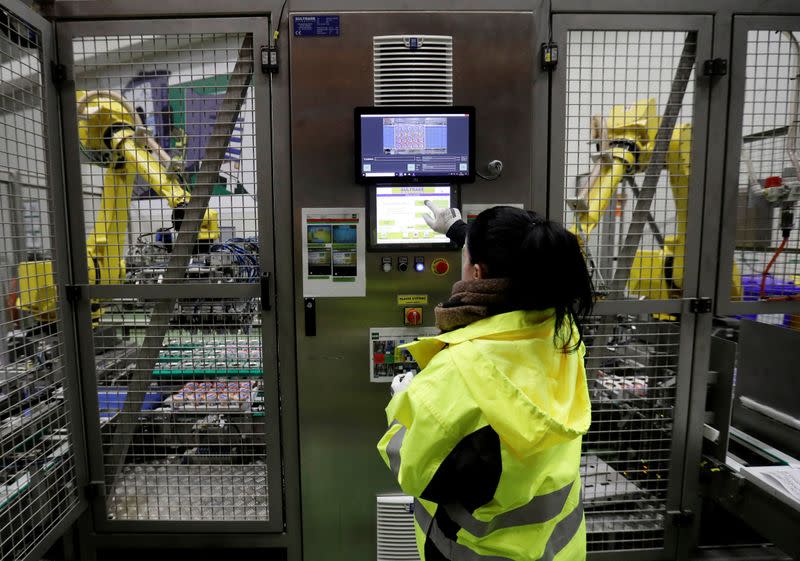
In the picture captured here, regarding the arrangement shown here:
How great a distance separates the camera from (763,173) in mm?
2238

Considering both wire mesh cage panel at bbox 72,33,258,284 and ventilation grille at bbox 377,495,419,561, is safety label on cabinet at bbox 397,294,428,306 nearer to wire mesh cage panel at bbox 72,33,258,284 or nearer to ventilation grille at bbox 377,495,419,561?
wire mesh cage panel at bbox 72,33,258,284

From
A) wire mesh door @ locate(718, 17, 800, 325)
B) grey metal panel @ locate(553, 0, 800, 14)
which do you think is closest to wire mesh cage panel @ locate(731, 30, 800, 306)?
wire mesh door @ locate(718, 17, 800, 325)

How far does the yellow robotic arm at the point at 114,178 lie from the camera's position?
2029 millimetres

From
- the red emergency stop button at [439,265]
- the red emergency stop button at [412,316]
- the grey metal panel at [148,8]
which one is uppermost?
the grey metal panel at [148,8]

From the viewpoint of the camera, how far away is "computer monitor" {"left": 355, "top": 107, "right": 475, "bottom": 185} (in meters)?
1.98

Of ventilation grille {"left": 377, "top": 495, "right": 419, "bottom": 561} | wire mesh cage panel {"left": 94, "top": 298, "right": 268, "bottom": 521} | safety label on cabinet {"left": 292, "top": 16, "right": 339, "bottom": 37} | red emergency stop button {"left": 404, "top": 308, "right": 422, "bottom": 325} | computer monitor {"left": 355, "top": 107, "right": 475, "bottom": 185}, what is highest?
safety label on cabinet {"left": 292, "top": 16, "right": 339, "bottom": 37}

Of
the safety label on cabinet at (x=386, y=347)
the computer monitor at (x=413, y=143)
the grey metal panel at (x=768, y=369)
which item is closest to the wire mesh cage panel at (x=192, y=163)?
the computer monitor at (x=413, y=143)

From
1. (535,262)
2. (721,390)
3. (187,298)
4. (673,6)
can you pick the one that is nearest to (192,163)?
(187,298)

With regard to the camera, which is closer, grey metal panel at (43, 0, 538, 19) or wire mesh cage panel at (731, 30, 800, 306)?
grey metal panel at (43, 0, 538, 19)

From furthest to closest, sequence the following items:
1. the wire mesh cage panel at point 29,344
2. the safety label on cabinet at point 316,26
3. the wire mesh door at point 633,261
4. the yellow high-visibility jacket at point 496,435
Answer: the wire mesh door at point 633,261, the safety label on cabinet at point 316,26, the wire mesh cage panel at point 29,344, the yellow high-visibility jacket at point 496,435

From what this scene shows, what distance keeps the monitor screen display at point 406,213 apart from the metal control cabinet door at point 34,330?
4.81 ft

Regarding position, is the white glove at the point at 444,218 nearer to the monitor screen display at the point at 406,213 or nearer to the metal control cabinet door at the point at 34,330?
the monitor screen display at the point at 406,213

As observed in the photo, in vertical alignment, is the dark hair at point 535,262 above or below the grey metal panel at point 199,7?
below

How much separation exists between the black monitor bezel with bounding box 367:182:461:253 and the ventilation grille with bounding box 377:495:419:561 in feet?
3.94
